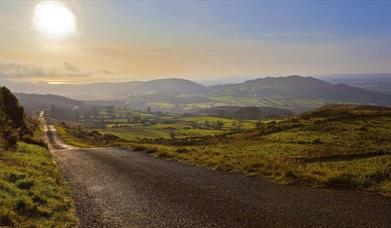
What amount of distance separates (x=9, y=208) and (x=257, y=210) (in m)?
8.62

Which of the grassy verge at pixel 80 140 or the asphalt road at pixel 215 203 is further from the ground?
the asphalt road at pixel 215 203

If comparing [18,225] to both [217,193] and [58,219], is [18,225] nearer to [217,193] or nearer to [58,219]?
[58,219]

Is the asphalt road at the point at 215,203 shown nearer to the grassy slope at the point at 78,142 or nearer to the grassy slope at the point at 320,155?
the grassy slope at the point at 320,155

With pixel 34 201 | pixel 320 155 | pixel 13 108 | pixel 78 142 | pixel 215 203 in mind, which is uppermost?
pixel 13 108

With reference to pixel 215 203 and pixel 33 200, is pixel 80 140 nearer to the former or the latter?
pixel 33 200

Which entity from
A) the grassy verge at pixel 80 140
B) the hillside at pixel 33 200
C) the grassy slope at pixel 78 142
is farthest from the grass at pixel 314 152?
the grassy verge at pixel 80 140

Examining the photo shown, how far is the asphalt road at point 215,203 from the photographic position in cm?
1239

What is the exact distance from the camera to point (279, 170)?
67.2 feet

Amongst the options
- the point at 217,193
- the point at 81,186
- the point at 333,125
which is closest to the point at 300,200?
the point at 217,193

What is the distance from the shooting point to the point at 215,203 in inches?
595

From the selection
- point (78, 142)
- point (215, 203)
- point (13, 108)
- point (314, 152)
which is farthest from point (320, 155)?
point (78, 142)

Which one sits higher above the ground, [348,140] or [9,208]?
[9,208]

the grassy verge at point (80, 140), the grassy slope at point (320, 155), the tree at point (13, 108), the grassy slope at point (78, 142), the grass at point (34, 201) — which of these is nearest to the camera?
the grass at point (34, 201)

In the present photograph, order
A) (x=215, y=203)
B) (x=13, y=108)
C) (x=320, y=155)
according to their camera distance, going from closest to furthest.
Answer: (x=215, y=203), (x=320, y=155), (x=13, y=108)
